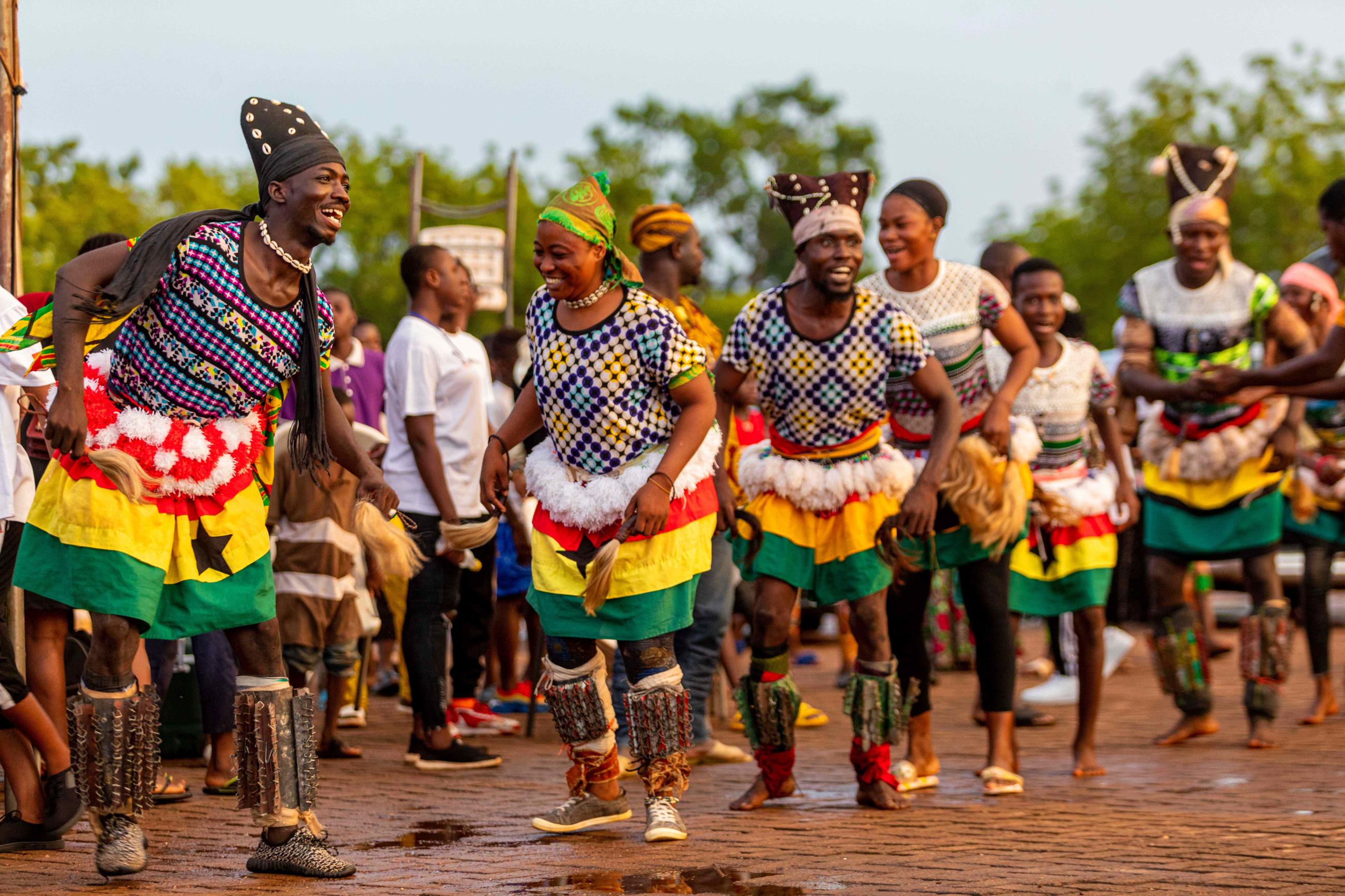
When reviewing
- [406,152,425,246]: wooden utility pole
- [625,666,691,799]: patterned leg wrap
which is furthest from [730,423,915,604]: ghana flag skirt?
[406,152,425,246]: wooden utility pole

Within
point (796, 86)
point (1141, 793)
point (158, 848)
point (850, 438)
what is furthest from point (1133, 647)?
point (796, 86)

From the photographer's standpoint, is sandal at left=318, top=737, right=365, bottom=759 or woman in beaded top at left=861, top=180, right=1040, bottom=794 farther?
sandal at left=318, top=737, right=365, bottom=759

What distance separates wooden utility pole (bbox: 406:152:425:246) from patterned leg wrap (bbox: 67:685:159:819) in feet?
30.4

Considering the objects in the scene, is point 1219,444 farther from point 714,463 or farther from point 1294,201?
point 1294,201

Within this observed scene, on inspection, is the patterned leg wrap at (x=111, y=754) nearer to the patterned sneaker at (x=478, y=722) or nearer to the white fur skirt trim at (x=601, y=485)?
the white fur skirt trim at (x=601, y=485)

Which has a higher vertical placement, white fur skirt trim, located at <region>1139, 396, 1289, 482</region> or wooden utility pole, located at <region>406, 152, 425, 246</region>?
wooden utility pole, located at <region>406, 152, 425, 246</region>

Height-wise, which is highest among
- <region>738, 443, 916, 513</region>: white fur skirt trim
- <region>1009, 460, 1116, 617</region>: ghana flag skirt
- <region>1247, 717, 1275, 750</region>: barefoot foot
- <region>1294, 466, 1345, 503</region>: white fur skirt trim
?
<region>738, 443, 916, 513</region>: white fur skirt trim

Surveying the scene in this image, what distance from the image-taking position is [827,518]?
20.9ft

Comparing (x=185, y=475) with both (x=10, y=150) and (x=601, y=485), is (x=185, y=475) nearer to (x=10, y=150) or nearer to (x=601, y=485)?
(x=601, y=485)

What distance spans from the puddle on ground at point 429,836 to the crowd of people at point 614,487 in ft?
1.01

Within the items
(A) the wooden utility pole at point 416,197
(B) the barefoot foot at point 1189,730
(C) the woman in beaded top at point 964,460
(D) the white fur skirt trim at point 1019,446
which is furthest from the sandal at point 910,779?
(A) the wooden utility pole at point 416,197

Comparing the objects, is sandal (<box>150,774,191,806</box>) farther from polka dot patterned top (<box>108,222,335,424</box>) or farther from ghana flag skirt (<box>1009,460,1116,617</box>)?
ghana flag skirt (<box>1009,460,1116,617</box>)

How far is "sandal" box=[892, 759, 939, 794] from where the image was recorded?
686 cm

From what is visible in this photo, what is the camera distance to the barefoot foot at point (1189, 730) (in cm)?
844
